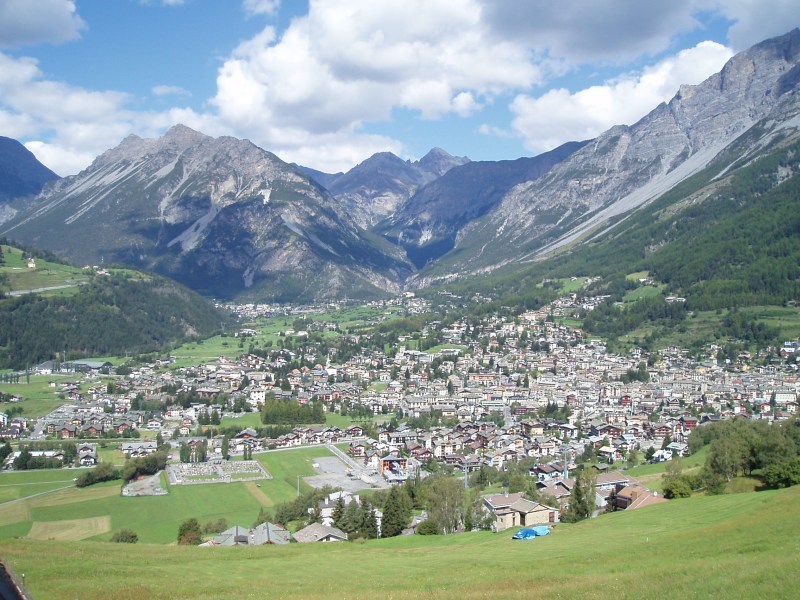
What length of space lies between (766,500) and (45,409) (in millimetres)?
78354

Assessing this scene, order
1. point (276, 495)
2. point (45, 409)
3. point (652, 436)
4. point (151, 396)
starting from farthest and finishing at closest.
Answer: point (151, 396)
point (45, 409)
point (652, 436)
point (276, 495)

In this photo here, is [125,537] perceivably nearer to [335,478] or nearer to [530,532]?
[530,532]

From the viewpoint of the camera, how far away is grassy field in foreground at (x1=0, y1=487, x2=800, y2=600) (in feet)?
52.6

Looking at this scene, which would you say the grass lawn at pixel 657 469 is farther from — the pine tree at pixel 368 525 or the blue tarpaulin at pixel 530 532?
the pine tree at pixel 368 525

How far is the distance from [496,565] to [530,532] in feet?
35.9

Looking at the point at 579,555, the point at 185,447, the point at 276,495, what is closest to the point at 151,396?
the point at 185,447

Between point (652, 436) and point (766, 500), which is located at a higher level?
point (766, 500)

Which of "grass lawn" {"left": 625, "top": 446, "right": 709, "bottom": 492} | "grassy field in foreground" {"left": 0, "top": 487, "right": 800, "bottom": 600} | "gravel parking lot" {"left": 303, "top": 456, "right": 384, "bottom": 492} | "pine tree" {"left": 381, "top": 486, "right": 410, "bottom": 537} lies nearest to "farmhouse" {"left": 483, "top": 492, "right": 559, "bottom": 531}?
"pine tree" {"left": 381, "top": 486, "right": 410, "bottom": 537}

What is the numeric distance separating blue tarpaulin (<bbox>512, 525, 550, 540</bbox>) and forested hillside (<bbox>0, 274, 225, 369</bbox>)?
98164mm

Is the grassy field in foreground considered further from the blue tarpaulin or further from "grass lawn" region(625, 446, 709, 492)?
"grass lawn" region(625, 446, 709, 492)

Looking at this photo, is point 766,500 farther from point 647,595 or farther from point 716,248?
point 716,248

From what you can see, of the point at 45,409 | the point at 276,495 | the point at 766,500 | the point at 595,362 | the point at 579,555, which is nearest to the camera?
the point at 579,555

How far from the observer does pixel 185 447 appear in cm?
6381

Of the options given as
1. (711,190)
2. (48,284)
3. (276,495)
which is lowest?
(276,495)
